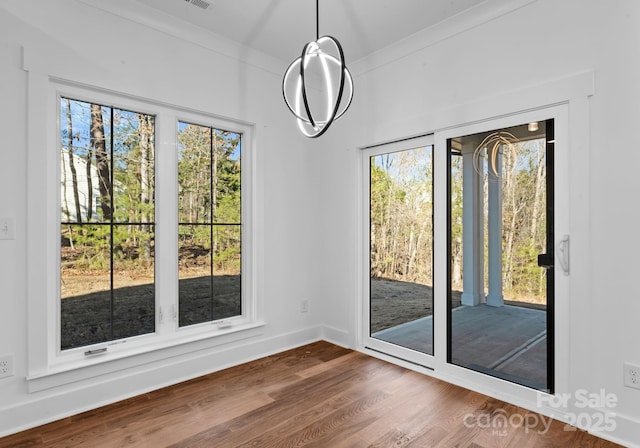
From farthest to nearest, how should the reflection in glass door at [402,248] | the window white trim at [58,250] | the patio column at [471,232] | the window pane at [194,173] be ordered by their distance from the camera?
the reflection in glass door at [402,248] → the window pane at [194,173] → the patio column at [471,232] → the window white trim at [58,250]

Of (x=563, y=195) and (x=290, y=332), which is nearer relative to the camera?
(x=563, y=195)

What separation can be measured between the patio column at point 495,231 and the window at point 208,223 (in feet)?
7.21

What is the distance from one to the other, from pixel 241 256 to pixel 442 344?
1.96m

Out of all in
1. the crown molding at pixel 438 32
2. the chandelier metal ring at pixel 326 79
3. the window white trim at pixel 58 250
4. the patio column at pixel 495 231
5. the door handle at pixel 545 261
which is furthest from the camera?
the patio column at pixel 495 231

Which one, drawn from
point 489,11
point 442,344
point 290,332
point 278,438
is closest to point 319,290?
point 290,332

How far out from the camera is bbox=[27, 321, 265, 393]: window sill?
A: 7.67 feet

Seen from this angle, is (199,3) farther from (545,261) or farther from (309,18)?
A: (545,261)

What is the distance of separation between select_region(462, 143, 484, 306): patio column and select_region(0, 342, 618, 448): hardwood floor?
76 cm

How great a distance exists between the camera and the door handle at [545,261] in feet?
8.00

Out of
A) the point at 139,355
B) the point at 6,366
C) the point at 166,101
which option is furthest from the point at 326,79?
the point at 6,366

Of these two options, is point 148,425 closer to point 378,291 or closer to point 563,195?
point 378,291

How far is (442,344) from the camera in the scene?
297cm

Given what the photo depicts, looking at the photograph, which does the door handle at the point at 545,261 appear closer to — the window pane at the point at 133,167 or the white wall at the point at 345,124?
the white wall at the point at 345,124

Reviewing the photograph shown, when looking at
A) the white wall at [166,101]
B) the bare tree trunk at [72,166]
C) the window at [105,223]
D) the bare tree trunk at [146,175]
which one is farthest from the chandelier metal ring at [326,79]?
the bare tree trunk at [72,166]
